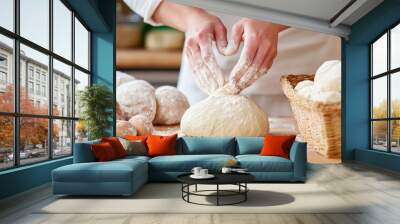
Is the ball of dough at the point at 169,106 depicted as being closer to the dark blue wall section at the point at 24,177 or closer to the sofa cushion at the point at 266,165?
the dark blue wall section at the point at 24,177

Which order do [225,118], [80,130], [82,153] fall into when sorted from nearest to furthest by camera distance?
[82,153] < [80,130] < [225,118]

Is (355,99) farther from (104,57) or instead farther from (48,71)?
(48,71)

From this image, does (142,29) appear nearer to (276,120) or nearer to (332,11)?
(276,120)

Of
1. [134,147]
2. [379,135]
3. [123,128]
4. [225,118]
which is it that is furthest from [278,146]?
[123,128]

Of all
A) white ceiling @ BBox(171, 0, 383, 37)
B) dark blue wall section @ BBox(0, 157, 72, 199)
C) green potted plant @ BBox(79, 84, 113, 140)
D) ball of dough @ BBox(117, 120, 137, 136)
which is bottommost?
dark blue wall section @ BBox(0, 157, 72, 199)

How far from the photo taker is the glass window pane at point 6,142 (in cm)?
457

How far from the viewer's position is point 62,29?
263 inches

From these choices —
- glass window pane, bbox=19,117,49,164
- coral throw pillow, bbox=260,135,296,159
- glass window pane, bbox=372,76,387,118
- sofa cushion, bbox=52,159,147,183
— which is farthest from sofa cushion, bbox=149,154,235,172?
glass window pane, bbox=372,76,387,118

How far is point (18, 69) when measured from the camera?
4.90 metres

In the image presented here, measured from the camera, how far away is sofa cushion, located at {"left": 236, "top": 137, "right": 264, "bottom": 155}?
630 centimetres

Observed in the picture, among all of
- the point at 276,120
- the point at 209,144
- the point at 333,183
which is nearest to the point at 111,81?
the point at 209,144

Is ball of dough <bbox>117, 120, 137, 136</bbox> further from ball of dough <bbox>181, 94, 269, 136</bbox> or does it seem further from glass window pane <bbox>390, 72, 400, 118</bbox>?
glass window pane <bbox>390, 72, 400, 118</bbox>

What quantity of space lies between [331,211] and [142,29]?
712cm

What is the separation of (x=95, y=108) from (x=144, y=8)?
327cm
